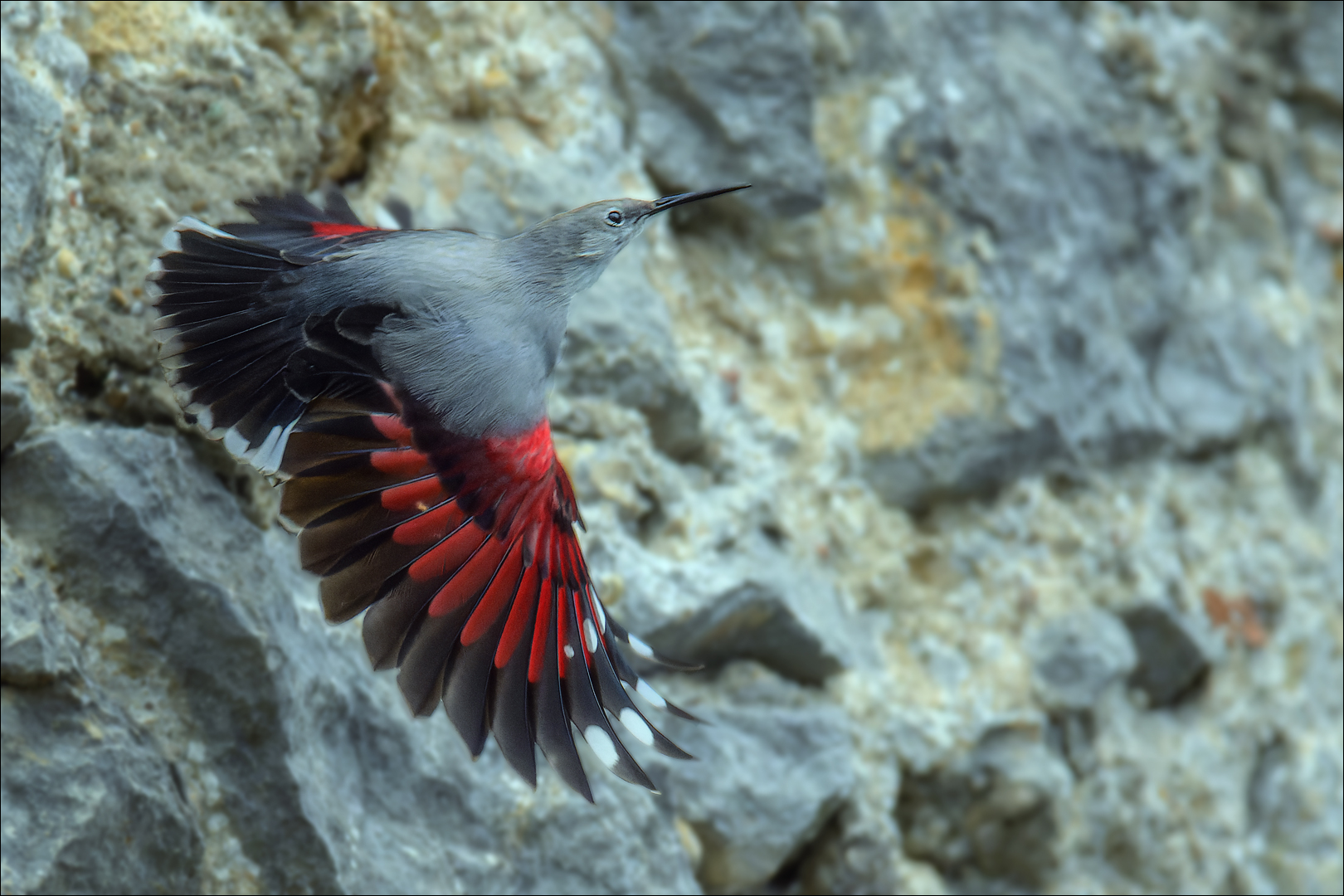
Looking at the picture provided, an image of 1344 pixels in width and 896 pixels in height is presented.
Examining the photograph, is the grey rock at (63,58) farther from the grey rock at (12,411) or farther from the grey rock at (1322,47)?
the grey rock at (1322,47)

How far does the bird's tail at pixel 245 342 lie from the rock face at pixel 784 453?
224mm

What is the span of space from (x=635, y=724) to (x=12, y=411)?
1.01 meters

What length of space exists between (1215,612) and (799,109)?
1611 millimetres

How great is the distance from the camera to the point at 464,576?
1.89 metres

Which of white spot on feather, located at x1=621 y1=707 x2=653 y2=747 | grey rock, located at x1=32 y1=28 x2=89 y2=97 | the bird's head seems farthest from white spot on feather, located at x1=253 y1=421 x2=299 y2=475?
grey rock, located at x1=32 y1=28 x2=89 y2=97

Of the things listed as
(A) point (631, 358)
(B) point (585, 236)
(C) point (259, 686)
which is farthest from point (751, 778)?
(B) point (585, 236)

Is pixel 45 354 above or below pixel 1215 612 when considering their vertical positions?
above

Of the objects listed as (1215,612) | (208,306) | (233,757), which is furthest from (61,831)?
(1215,612)

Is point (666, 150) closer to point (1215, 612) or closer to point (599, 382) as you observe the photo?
point (599, 382)

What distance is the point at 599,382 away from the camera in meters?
2.66

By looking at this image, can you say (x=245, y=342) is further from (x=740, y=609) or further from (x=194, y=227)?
(x=740, y=609)

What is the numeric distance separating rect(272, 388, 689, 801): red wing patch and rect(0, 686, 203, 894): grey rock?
0.42 meters

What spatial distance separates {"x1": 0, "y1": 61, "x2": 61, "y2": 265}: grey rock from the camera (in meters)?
1.98

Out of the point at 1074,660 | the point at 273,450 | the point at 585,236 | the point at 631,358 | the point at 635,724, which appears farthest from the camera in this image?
the point at 1074,660
